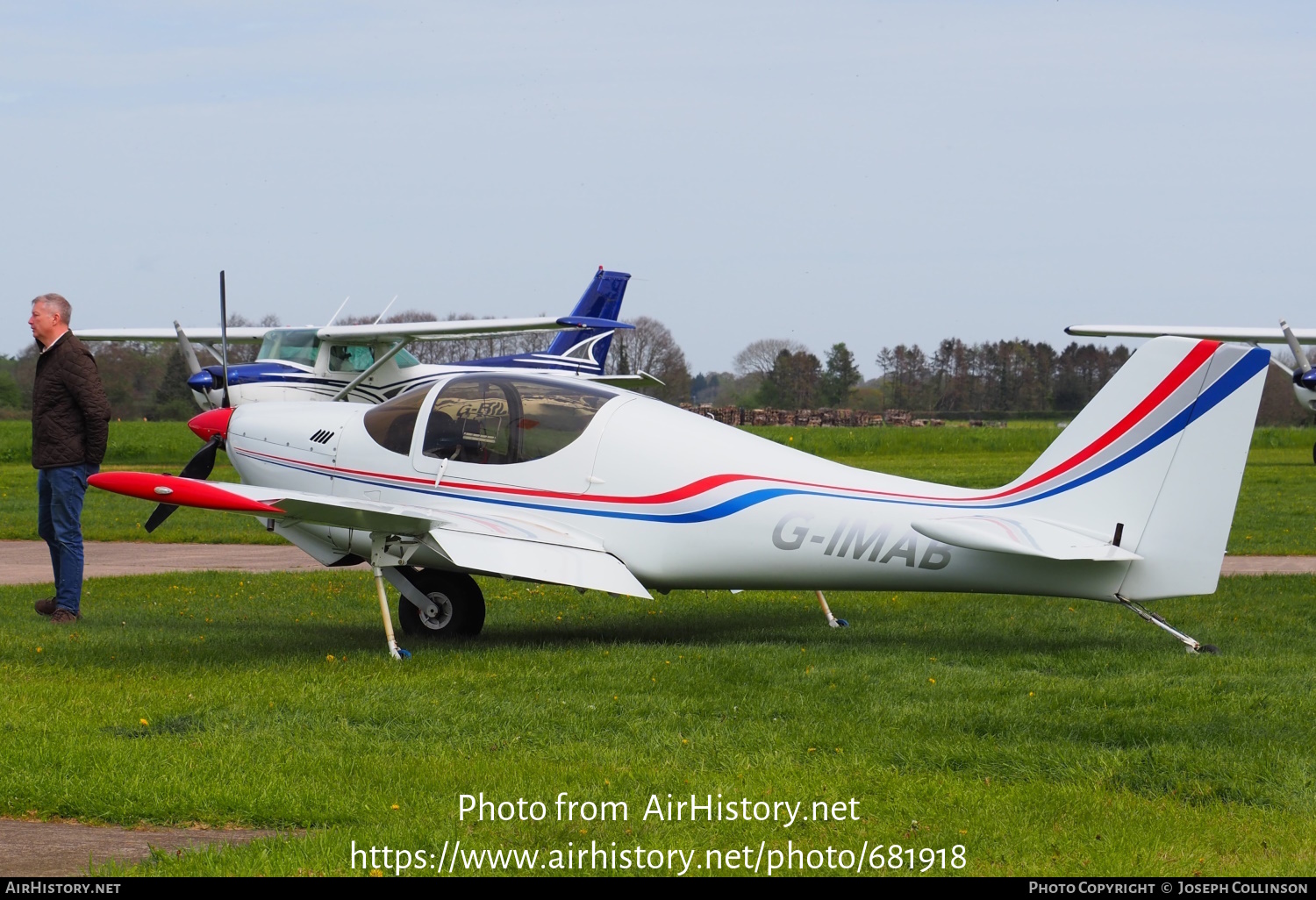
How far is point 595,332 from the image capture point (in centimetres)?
3606

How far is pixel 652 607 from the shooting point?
1073cm

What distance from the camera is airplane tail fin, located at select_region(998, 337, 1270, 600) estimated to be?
7363 millimetres

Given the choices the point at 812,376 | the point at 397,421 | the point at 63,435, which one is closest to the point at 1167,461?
the point at 397,421

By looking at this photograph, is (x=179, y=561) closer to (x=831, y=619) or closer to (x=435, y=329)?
(x=831, y=619)

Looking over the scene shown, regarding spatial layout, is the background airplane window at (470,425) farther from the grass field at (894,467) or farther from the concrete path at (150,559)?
the grass field at (894,467)

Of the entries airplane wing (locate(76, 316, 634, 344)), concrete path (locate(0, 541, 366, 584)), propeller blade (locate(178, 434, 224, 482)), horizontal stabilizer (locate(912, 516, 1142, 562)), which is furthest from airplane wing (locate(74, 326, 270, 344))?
horizontal stabilizer (locate(912, 516, 1142, 562))

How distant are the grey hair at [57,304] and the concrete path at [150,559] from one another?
11.2 feet

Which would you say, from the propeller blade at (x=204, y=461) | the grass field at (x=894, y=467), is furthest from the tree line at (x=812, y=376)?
the propeller blade at (x=204, y=461)

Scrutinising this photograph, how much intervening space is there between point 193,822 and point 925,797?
2.65 m

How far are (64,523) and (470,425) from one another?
10.1 feet

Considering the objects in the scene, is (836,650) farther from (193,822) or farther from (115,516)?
(115,516)

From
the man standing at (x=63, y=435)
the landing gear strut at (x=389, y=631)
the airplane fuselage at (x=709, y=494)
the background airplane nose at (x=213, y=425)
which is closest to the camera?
the airplane fuselage at (x=709, y=494)

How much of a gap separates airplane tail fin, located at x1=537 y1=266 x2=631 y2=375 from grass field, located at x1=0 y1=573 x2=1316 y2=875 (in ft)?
74.5

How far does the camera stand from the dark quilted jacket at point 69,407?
9.36 meters
